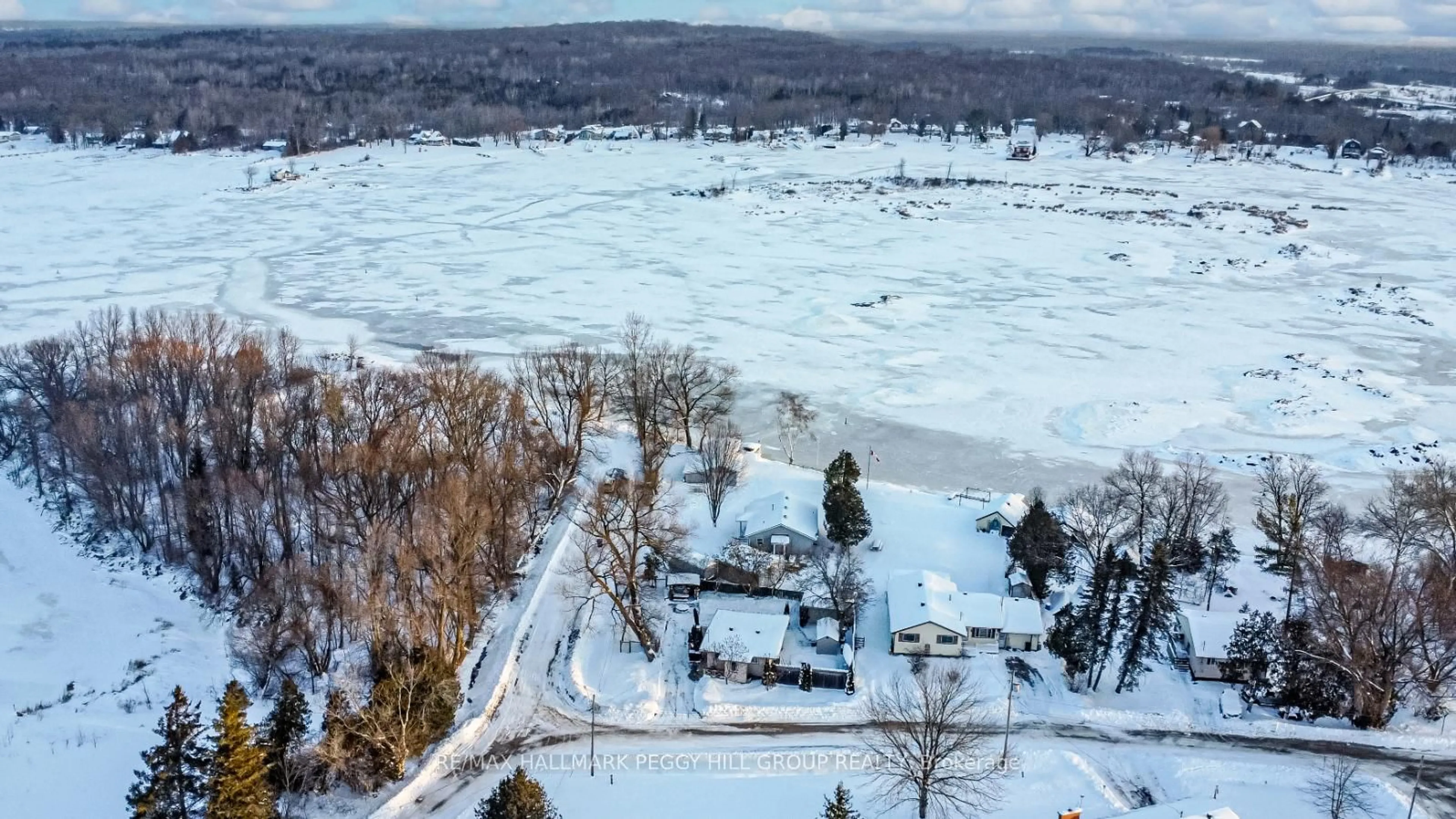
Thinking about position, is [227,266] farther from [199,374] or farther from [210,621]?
[210,621]

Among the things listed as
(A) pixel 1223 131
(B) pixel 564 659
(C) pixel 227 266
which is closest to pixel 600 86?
(A) pixel 1223 131

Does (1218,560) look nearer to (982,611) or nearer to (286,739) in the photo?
(982,611)

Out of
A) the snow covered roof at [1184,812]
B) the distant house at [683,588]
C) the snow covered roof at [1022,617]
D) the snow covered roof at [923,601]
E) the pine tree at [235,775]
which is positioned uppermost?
the pine tree at [235,775]

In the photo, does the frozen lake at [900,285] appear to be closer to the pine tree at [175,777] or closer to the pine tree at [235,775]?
the pine tree at [235,775]

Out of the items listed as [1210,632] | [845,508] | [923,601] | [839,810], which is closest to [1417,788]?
[1210,632]

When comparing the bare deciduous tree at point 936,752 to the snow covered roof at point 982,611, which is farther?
the snow covered roof at point 982,611

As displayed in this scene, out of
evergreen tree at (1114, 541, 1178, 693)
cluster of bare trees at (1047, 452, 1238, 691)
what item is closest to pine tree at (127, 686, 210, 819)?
cluster of bare trees at (1047, 452, 1238, 691)

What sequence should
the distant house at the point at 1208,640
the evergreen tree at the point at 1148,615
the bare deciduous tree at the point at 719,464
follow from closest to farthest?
1. the evergreen tree at the point at 1148,615
2. the distant house at the point at 1208,640
3. the bare deciduous tree at the point at 719,464

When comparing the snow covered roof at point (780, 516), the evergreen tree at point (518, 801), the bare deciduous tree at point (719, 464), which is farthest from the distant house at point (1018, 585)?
the evergreen tree at point (518, 801)
